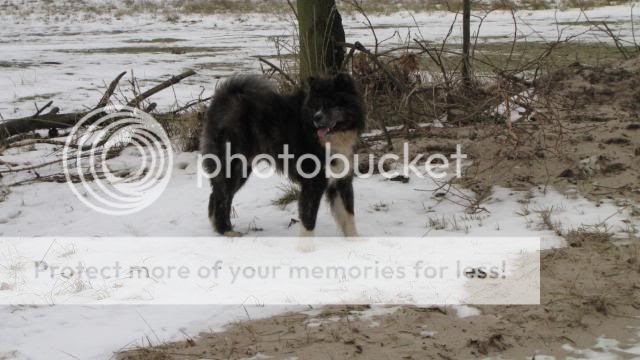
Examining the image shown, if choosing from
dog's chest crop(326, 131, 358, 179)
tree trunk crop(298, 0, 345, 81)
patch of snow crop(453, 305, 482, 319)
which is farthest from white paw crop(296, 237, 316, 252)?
tree trunk crop(298, 0, 345, 81)

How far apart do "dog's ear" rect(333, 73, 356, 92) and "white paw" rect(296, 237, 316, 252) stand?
1338 millimetres

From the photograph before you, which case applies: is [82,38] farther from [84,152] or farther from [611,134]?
[611,134]

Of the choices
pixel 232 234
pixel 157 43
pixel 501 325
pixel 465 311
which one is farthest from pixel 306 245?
pixel 157 43

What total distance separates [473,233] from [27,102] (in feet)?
27.2

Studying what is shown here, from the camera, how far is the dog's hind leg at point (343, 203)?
5.52 meters

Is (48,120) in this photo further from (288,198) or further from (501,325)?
(501,325)

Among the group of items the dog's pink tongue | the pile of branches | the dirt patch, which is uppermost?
the dog's pink tongue

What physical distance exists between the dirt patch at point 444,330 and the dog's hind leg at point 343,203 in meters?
1.41

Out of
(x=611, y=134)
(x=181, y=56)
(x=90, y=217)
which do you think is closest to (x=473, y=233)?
(x=611, y=134)

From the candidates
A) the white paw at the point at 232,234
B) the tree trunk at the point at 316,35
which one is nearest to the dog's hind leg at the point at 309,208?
the white paw at the point at 232,234

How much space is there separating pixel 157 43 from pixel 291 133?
1465 centimetres

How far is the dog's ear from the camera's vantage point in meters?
5.21

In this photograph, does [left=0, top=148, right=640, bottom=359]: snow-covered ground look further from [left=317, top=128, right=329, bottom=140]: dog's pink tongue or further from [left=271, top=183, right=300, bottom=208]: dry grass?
[left=317, top=128, right=329, bottom=140]: dog's pink tongue

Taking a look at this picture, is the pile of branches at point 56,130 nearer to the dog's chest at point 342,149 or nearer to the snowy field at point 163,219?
the snowy field at point 163,219
